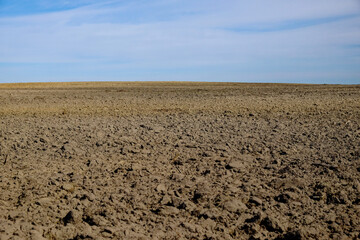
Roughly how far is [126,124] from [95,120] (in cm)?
78

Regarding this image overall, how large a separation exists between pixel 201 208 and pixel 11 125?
480 centimetres

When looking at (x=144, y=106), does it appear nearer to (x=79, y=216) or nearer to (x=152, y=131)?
(x=152, y=131)

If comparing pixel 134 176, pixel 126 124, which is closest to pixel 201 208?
pixel 134 176

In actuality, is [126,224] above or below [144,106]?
below

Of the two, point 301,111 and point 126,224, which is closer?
point 126,224

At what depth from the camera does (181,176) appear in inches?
183

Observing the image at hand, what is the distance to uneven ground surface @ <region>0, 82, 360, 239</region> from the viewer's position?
11.7 ft

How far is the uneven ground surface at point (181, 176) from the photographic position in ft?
11.7

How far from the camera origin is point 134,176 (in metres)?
4.64

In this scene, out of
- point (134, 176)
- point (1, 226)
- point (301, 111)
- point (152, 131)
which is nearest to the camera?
point (1, 226)

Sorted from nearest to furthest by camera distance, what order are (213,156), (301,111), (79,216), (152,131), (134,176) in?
(79,216) < (134,176) < (213,156) < (152,131) < (301,111)

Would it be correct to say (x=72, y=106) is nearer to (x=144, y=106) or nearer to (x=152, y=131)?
(x=144, y=106)

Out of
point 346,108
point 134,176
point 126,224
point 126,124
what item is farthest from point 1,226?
point 346,108

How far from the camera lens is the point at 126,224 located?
11.7ft
